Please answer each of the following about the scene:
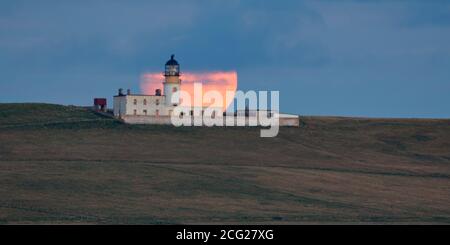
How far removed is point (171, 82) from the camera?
146750mm

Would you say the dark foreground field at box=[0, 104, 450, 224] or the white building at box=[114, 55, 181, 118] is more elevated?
the white building at box=[114, 55, 181, 118]

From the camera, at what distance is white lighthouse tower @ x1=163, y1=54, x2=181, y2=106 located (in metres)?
146

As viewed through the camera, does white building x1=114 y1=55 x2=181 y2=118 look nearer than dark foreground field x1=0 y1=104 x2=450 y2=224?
No

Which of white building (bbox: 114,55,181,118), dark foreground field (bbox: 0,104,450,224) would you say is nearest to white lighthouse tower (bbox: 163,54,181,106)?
white building (bbox: 114,55,181,118)

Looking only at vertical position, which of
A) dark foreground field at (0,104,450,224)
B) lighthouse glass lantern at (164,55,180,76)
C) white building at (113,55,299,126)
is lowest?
dark foreground field at (0,104,450,224)

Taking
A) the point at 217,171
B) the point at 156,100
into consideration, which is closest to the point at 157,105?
the point at 156,100

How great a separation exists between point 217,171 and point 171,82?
28983 mm

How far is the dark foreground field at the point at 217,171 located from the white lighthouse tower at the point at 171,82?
344 centimetres

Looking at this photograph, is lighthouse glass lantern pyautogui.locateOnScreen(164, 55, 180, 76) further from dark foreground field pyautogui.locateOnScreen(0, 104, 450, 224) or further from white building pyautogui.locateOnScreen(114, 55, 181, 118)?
dark foreground field pyautogui.locateOnScreen(0, 104, 450, 224)

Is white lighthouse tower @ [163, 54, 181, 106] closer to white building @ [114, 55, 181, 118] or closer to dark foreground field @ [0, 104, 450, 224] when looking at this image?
white building @ [114, 55, 181, 118]

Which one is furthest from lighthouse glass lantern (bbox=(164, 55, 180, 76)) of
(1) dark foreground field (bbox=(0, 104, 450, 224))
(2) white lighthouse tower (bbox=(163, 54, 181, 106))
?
(1) dark foreground field (bbox=(0, 104, 450, 224))

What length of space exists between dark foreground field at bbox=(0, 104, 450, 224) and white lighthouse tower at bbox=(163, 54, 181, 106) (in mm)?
3445

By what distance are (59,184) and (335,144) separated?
4170 centimetres
